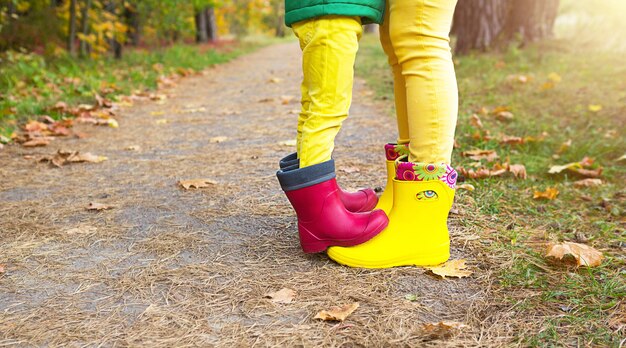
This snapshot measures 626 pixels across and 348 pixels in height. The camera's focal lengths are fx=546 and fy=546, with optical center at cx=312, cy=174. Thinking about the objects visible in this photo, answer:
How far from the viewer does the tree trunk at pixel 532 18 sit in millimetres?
5879

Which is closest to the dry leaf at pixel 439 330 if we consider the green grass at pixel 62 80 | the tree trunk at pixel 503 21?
the green grass at pixel 62 80

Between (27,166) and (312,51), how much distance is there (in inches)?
86.8

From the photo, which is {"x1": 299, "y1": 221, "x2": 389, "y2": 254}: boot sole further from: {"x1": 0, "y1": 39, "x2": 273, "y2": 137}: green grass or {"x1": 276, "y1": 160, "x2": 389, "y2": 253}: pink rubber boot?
{"x1": 0, "y1": 39, "x2": 273, "y2": 137}: green grass

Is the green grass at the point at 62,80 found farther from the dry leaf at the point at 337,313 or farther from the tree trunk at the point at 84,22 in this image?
the dry leaf at the point at 337,313

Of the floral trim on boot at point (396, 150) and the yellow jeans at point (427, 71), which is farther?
the floral trim on boot at point (396, 150)

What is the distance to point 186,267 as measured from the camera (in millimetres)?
1713

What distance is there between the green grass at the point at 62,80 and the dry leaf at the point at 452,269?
127 inches

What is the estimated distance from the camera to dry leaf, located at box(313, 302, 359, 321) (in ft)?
4.51

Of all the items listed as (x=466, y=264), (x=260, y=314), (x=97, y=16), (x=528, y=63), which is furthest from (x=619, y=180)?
(x=97, y=16)

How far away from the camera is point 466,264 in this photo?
5.55 feet

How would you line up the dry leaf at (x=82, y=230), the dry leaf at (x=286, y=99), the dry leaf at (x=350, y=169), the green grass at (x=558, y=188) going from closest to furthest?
the green grass at (x=558, y=188)
the dry leaf at (x=82, y=230)
the dry leaf at (x=350, y=169)
the dry leaf at (x=286, y=99)

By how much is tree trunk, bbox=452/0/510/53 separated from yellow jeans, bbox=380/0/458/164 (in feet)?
16.2

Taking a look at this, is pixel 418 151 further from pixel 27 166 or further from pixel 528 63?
pixel 528 63

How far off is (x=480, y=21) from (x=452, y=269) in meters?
5.21
